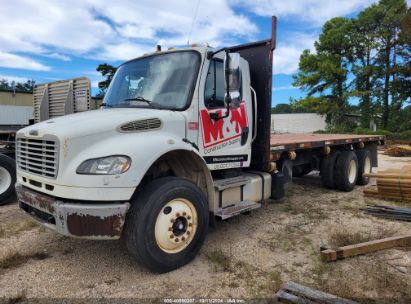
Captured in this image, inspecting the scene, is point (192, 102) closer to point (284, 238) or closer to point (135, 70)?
point (135, 70)

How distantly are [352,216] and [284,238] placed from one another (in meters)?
1.93

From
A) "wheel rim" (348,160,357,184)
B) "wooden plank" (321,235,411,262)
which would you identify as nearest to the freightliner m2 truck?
"wooden plank" (321,235,411,262)

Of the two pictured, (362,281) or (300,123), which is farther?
(300,123)

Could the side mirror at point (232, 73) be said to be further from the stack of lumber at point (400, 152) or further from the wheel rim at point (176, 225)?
the stack of lumber at point (400, 152)

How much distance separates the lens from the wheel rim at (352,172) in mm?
8995

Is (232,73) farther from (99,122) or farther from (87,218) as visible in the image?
(87,218)

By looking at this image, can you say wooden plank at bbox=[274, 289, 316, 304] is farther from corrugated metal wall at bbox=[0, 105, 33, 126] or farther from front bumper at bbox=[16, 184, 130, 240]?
corrugated metal wall at bbox=[0, 105, 33, 126]

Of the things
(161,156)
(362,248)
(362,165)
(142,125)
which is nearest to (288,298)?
(362,248)

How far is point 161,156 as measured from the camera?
4.18m

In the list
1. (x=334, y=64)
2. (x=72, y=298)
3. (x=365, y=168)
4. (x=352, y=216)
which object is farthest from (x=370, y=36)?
→ (x=72, y=298)

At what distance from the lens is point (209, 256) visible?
4.59m

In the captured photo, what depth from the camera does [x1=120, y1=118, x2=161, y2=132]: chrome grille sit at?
13.1 feet

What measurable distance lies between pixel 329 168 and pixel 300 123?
35768 millimetres

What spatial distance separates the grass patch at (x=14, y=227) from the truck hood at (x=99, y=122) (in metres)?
1.87
